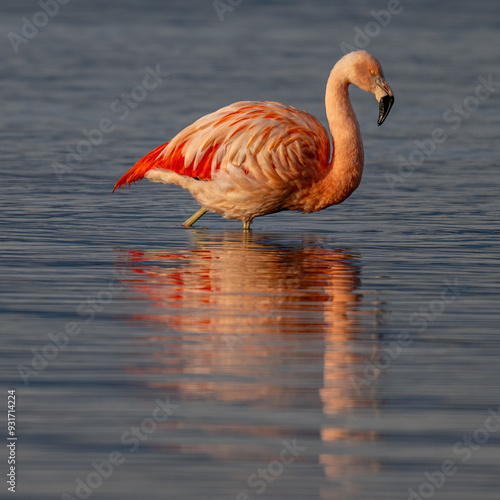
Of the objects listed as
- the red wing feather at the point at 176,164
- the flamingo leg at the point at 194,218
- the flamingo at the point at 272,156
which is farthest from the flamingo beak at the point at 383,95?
the flamingo leg at the point at 194,218

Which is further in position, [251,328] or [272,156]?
[272,156]

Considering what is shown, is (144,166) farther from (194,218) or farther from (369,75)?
(369,75)

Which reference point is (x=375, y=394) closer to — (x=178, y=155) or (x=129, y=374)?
(x=129, y=374)

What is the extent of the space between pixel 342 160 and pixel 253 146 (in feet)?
2.44

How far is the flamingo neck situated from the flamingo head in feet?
0.81

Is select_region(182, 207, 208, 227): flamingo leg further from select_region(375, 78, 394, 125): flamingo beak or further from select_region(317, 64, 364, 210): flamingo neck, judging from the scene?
select_region(375, 78, 394, 125): flamingo beak

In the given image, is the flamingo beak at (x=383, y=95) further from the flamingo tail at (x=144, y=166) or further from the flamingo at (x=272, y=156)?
the flamingo tail at (x=144, y=166)

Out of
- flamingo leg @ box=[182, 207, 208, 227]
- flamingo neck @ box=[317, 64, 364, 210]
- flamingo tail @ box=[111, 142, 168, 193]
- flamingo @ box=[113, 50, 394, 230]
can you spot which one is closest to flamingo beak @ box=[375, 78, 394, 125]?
flamingo @ box=[113, 50, 394, 230]

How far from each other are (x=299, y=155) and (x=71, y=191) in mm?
3355

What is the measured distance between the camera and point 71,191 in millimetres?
12711

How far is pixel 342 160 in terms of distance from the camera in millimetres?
10320

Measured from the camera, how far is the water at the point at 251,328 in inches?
197

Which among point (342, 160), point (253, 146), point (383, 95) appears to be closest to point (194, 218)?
point (253, 146)

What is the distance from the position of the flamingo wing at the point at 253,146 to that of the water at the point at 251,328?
1.89 feet
